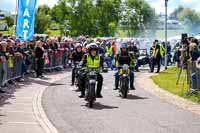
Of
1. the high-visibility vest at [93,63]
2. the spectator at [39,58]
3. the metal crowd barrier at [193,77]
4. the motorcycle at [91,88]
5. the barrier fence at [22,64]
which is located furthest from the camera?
the spectator at [39,58]

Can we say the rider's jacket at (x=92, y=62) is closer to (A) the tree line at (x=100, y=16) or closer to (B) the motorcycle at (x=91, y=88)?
(B) the motorcycle at (x=91, y=88)

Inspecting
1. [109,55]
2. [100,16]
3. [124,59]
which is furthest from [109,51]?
[100,16]

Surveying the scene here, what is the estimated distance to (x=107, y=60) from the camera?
38.8 meters

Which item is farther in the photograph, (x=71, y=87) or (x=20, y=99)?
(x=71, y=87)

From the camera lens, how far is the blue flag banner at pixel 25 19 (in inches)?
1075

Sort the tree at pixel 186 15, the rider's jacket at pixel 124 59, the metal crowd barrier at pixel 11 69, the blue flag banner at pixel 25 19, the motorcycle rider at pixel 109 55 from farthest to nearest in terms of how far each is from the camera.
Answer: the tree at pixel 186 15 < the motorcycle rider at pixel 109 55 < the blue flag banner at pixel 25 19 < the metal crowd barrier at pixel 11 69 < the rider's jacket at pixel 124 59

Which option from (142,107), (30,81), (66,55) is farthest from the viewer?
(66,55)

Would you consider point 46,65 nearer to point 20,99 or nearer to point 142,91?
point 142,91

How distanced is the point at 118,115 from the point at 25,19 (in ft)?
42.7

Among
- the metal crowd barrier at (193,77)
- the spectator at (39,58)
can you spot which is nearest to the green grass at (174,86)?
the metal crowd barrier at (193,77)

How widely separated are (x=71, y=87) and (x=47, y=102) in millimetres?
5604

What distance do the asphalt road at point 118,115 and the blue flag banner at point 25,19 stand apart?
7.02 meters

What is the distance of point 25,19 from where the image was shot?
27391 mm

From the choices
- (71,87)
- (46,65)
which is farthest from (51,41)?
(71,87)
